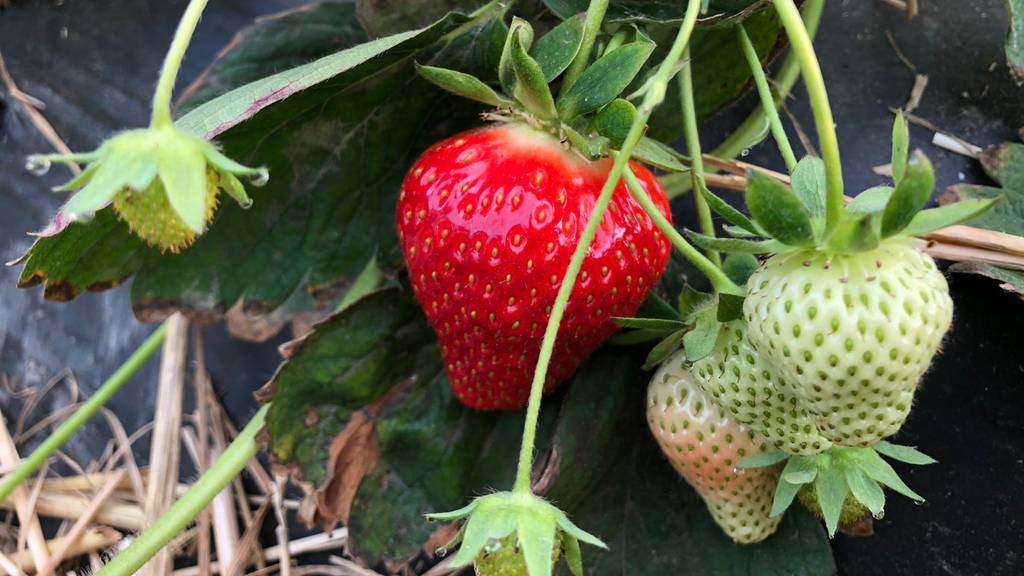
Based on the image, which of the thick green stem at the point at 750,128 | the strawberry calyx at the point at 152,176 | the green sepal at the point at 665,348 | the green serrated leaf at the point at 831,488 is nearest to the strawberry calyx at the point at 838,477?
the green serrated leaf at the point at 831,488

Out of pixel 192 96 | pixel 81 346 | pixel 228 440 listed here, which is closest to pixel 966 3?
pixel 192 96

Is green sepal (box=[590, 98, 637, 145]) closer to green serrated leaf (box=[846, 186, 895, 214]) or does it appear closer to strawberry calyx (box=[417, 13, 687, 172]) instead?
strawberry calyx (box=[417, 13, 687, 172])

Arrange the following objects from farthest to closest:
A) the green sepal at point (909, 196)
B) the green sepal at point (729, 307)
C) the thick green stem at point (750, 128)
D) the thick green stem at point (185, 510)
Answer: the thick green stem at point (750, 128) → the thick green stem at point (185, 510) → the green sepal at point (729, 307) → the green sepal at point (909, 196)

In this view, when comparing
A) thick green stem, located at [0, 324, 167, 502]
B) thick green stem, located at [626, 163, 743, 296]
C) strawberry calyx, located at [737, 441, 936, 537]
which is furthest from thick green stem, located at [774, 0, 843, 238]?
thick green stem, located at [0, 324, 167, 502]

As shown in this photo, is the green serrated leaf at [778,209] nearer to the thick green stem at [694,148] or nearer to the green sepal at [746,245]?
the green sepal at [746,245]

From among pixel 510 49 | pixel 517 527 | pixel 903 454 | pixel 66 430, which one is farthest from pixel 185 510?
pixel 903 454

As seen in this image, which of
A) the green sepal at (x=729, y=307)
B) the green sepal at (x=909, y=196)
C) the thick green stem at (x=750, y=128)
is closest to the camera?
the green sepal at (x=909, y=196)
